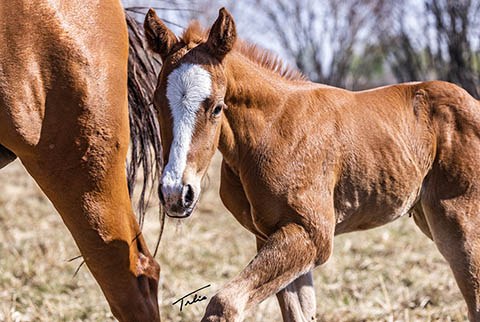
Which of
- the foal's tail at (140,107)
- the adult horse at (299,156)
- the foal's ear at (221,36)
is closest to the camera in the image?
the adult horse at (299,156)

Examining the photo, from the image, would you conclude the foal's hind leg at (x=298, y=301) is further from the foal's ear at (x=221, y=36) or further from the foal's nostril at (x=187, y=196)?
the foal's ear at (x=221, y=36)

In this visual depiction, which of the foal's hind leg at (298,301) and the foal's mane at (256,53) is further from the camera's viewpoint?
the foal's hind leg at (298,301)

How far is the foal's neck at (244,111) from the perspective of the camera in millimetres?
2646

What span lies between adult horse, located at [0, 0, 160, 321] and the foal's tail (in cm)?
56

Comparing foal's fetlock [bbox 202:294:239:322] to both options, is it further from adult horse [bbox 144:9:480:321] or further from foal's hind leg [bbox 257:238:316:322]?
foal's hind leg [bbox 257:238:316:322]

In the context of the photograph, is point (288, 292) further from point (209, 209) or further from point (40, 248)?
point (209, 209)

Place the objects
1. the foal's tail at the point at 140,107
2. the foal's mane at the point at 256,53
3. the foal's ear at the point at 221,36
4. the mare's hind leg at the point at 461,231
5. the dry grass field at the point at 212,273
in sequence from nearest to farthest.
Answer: the foal's ear at the point at 221,36
the foal's mane at the point at 256,53
the mare's hind leg at the point at 461,231
the foal's tail at the point at 140,107
the dry grass field at the point at 212,273

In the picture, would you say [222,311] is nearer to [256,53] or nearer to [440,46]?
[256,53]

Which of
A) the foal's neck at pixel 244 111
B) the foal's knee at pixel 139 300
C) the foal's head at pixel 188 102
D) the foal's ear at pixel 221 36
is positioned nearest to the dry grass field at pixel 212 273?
the foal's knee at pixel 139 300

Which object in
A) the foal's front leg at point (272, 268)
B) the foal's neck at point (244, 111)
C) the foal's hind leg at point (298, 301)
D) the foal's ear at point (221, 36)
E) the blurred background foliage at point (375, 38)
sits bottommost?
the blurred background foliage at point (375, 38)

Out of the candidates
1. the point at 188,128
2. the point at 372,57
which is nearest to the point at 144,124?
the point at 188,128

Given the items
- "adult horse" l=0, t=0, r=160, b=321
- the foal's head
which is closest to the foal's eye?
the foal's head

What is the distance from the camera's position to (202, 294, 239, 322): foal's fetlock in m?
2.29

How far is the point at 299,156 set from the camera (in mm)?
2658
